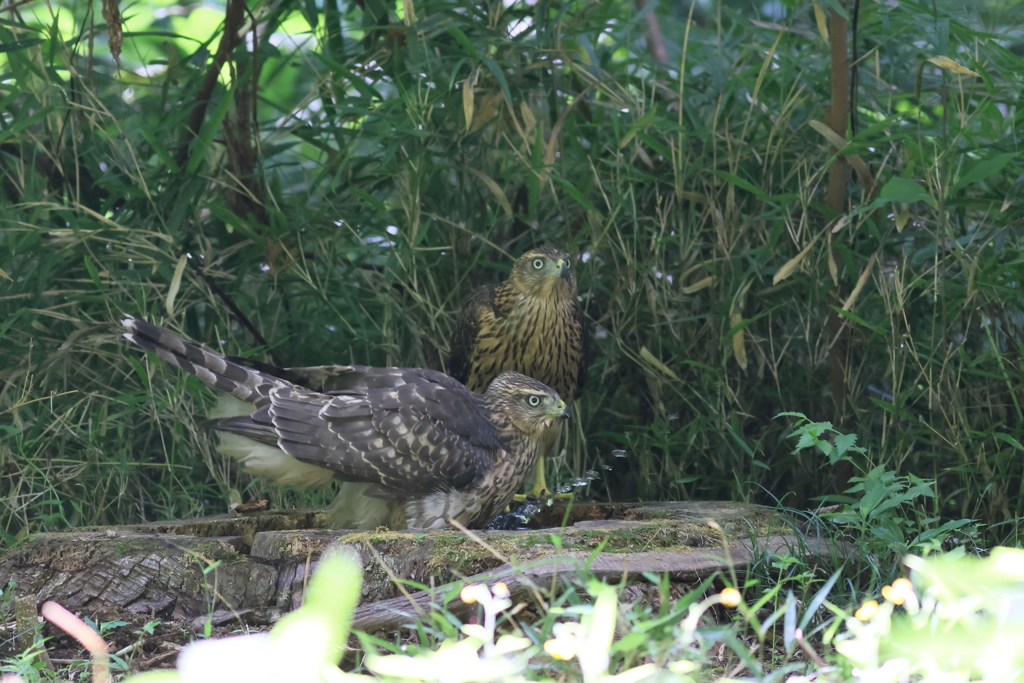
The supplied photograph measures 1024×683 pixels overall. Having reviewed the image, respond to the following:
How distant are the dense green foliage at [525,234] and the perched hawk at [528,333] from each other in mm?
159

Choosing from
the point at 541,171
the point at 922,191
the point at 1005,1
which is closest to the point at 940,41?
the point at 922,191

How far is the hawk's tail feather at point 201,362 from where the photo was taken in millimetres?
2818

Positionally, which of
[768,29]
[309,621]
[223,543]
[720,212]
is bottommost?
[223,543]

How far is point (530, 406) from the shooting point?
2.99m

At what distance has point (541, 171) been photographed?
3.38 metres

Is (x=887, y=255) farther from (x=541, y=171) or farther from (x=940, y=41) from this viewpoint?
(x=541, y=171)

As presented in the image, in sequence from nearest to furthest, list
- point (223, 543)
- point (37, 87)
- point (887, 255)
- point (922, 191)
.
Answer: point (223, 543), point (922, 191), point (887, 255), point (37, 87)

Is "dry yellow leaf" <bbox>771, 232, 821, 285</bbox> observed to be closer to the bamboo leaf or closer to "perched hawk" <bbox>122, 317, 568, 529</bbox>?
"perched hawk" <bbox>122, 317, 568, 529</bbox>

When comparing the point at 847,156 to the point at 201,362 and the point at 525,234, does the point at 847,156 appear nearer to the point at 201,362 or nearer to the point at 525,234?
the point at 525,234

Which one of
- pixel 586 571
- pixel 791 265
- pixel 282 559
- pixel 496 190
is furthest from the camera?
pixel 496 190

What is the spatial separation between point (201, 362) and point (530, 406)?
1.00m

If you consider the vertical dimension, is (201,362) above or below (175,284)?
below

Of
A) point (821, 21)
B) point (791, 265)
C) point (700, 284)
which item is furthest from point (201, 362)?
point (821, 21)

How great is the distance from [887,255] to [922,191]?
59 centimetres
